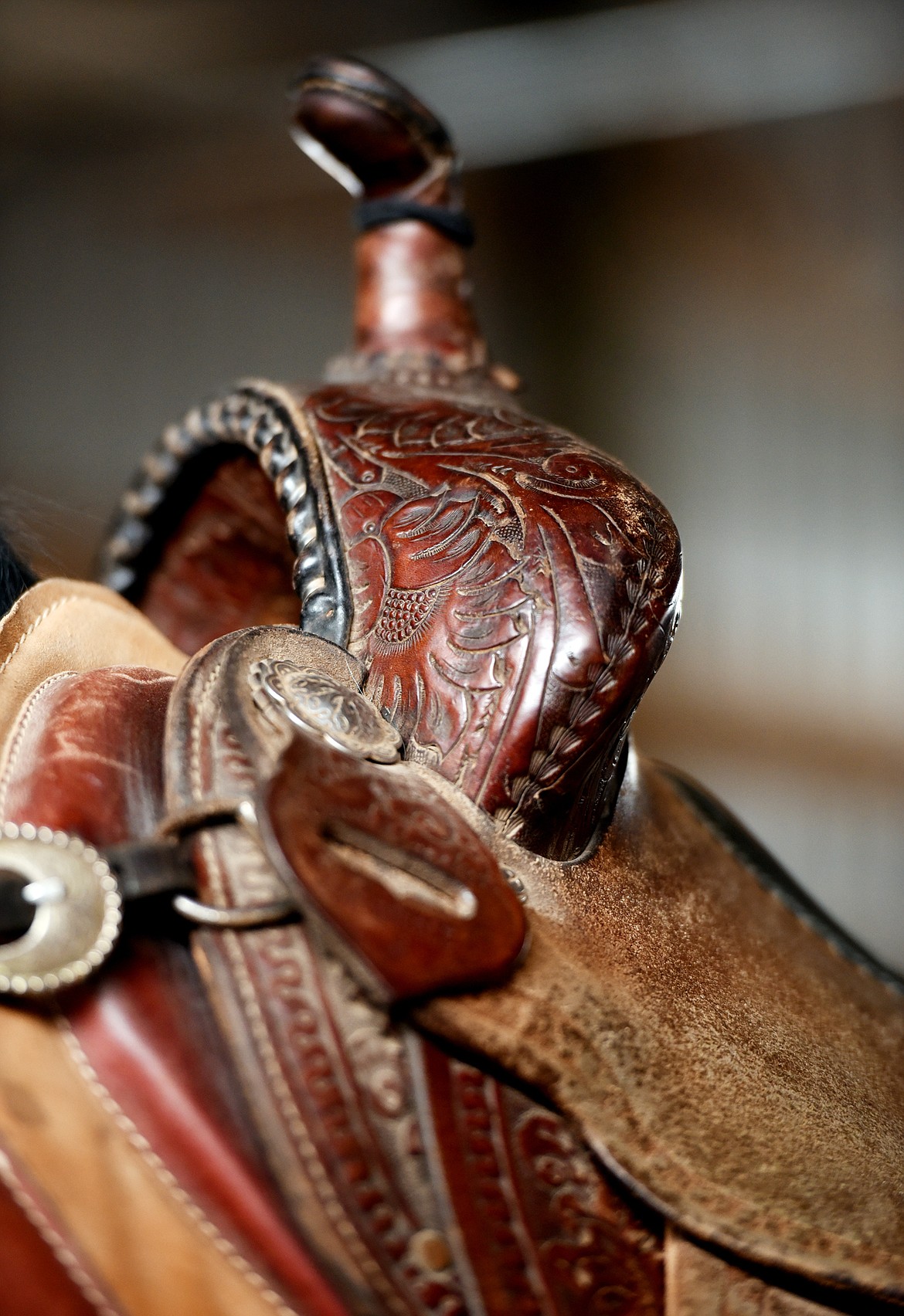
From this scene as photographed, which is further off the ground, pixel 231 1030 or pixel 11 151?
pixel 11 151

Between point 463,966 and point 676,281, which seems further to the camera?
point 676,281

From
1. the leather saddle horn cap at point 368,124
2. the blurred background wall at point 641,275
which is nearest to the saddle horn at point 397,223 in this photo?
the leather saddle horn cap at point 368,124

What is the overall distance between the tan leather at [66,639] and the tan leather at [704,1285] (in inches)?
12.7

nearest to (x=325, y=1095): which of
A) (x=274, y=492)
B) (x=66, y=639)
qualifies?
(x=66, y=639)

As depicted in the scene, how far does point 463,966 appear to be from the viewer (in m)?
0.33

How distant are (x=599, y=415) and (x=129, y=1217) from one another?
3179mm

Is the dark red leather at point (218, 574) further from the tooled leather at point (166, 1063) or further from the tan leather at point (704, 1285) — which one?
the tan leather at point (704, 1285)

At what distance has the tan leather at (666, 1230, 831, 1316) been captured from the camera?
362 mm

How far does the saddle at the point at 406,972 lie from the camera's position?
1.03 feet

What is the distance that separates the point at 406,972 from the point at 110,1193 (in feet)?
0.37

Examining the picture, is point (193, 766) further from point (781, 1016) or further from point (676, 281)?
point (676, 281)

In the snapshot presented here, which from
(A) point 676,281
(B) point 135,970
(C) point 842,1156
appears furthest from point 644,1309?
(A) point 676,281

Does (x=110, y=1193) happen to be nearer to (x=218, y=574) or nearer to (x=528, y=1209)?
(x=528, y=1209)

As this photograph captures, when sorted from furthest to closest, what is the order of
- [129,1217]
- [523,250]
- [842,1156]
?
[523,250] → [842,1156] → [129,1217]
